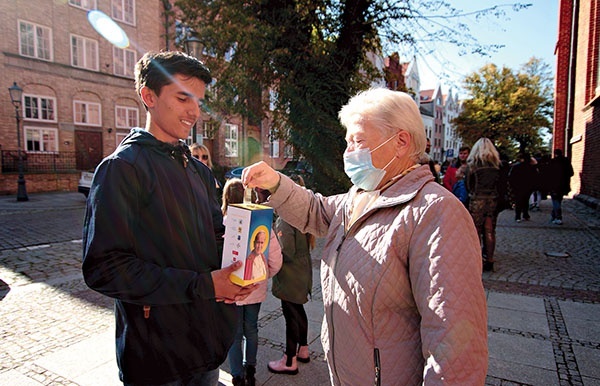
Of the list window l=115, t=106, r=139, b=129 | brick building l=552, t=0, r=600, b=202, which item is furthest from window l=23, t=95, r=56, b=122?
brick building l=552, t=0, r=600, b=202

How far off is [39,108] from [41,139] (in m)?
1.69

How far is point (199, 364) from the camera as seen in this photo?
1.64 m

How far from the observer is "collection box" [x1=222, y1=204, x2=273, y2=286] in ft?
4.83

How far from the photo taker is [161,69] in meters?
1.62

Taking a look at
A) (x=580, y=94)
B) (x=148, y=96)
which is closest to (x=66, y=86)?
(x=148, y=96)

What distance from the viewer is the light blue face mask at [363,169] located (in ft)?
5.50

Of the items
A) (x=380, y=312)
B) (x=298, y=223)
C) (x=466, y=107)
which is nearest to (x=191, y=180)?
(x=298, y=223)

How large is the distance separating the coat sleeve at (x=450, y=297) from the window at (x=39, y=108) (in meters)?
24.1

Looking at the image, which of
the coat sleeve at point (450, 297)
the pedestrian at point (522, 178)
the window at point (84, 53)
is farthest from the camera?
the window at point (84, 53)

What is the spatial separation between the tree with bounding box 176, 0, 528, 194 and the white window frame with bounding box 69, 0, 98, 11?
15772 millimetres

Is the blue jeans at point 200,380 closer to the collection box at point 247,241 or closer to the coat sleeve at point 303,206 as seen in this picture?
the collection box at point 247,241

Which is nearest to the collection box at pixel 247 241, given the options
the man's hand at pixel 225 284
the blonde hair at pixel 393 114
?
the man's hand at pixel 225 284

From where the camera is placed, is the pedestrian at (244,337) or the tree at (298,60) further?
the tree at (298,60)

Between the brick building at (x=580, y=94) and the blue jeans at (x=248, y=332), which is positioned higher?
the brick building at (x=580, y=94)
